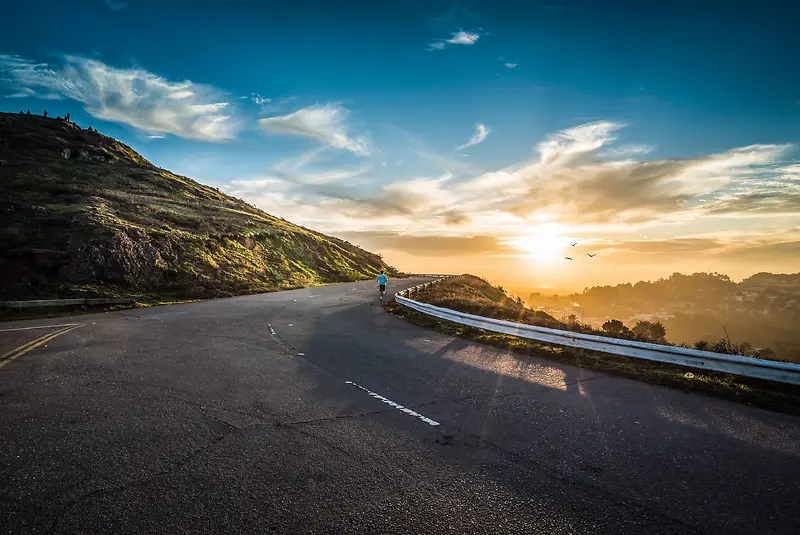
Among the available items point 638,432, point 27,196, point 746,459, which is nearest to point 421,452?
point 638,432

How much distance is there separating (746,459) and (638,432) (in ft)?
3.95

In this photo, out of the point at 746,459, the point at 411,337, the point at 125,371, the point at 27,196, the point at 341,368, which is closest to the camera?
the point at 746,459

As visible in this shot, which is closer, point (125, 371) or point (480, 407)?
point (480, 407)

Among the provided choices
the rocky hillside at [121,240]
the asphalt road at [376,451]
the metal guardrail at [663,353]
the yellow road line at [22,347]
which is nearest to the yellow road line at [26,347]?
the yellow road line at [22,347]

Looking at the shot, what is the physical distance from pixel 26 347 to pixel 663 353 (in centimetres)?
1751

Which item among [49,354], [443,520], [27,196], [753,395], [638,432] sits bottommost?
[49,354]

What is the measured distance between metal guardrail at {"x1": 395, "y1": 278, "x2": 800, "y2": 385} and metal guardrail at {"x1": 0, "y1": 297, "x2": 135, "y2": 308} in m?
21.1

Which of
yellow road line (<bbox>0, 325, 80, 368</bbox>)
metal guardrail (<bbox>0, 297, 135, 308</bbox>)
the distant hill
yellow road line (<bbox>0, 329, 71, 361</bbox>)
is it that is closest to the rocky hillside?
metal guardrail (<bbox>0, 297, 135, 308</bbox>)

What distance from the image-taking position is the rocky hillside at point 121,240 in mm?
24625

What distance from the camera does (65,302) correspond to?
66.9 ft

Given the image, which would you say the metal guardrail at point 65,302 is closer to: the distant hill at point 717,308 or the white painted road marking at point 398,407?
the white painted road marking at point 398,407

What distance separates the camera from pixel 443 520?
11.8 ft

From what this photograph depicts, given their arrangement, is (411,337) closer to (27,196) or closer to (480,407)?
(480,407)

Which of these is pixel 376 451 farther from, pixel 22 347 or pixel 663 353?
pixel 22 347
